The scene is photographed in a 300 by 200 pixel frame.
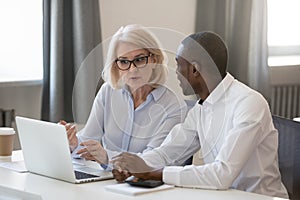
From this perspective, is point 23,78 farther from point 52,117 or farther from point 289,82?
point 289,82

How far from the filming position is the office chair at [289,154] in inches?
104

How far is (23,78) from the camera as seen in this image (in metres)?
3.95

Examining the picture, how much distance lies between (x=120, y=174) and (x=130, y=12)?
87.3 inches

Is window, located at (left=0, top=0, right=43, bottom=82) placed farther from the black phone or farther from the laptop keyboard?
the black phone

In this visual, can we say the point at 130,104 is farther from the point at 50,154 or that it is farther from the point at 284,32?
the point at 284,32

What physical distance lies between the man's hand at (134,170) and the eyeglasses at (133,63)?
33 centimetres

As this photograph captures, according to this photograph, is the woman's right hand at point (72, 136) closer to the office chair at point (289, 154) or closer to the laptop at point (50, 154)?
the laptop at point (50, 154)

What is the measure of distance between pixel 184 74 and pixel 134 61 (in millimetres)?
188

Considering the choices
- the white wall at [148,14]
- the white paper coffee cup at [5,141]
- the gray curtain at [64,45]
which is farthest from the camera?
the white wall at [148,14]

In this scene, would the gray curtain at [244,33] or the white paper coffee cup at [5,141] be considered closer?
the white paper coffee cup at [5,141]

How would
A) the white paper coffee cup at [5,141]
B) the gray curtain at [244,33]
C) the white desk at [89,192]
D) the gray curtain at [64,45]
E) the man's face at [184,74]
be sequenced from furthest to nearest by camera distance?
the gray curtain at [244,33]
the gray curtain at [64,45]
the white paper coffee cup at [5,141]
the man's face at [184,74]
the white desk at [89,192]

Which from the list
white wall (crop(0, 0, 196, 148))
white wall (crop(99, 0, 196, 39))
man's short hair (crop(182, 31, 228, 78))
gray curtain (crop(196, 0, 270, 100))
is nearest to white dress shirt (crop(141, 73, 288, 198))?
man's short hair (crop(182, 31, 228, 78))

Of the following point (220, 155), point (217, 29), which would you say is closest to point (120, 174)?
point (220, 155)

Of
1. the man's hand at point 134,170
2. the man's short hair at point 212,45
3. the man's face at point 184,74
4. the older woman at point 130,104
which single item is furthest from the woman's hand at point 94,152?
the man's short hair at point 212,45
